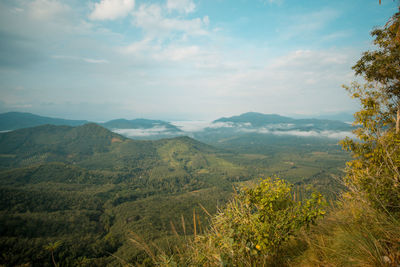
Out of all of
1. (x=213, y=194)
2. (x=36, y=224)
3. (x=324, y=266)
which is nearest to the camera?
(x=324, y=266)

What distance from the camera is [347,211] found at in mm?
4645

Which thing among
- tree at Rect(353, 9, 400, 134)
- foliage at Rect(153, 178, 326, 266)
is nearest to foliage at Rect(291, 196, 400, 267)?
foliage at Rect(153, 178, 326, 266)

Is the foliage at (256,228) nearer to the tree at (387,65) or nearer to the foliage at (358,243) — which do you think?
the foliage at (358,243)

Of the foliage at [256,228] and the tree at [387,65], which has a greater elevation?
the tree at [387,65]

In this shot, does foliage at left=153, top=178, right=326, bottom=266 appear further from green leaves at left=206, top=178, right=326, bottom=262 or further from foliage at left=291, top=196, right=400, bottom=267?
foliage at left=291, top=196, right=400, bottom=267

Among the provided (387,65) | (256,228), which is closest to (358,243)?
(256,228)

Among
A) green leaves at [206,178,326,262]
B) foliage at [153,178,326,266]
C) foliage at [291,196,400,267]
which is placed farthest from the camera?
green leaves at [206,178,326,262]

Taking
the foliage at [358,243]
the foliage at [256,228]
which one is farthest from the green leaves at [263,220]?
the foliage at [358,243]

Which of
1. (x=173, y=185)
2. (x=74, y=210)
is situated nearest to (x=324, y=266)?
(x=74, y=210)

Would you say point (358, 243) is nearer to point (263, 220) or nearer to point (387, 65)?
point (263, 220)

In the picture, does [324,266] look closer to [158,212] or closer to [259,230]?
[259,230]

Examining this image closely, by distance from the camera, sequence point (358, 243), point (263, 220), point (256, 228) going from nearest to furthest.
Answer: point (358, 243) < point (256, 228) < point (263, 220)

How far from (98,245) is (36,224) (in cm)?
3824

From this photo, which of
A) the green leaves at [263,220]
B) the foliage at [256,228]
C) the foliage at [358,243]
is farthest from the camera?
the green leaves at [263,220]
